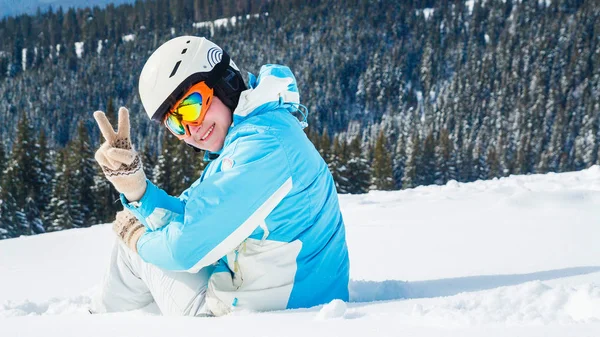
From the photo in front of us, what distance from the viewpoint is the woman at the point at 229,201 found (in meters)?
2.50

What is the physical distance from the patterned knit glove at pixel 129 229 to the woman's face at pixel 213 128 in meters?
0.55

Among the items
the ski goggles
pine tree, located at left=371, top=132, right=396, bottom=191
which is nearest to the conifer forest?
pine tree, located at left=371, top=132, right=396, bottom=191

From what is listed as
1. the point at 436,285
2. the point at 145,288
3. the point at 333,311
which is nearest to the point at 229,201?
the point at 333,311

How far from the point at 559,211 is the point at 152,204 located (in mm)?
5114

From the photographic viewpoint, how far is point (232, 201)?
2457 mm

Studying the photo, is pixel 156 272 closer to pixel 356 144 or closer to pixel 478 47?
pixel 356 144

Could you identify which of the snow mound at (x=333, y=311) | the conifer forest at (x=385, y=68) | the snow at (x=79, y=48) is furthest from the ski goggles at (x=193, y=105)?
the snow at (x=79, y=48)

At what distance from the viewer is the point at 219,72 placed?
9.65 ft

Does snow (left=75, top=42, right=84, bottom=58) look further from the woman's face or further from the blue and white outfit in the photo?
the blue and white outfit

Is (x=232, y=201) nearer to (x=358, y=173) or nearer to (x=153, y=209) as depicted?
(x=153, y=209)

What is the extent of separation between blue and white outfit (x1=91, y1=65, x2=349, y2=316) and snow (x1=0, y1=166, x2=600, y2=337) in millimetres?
229

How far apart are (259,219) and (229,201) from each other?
186 millimetres

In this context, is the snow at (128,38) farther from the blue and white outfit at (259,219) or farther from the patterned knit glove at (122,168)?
the blue and white outfit at (259,219)

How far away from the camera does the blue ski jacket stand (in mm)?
2484
